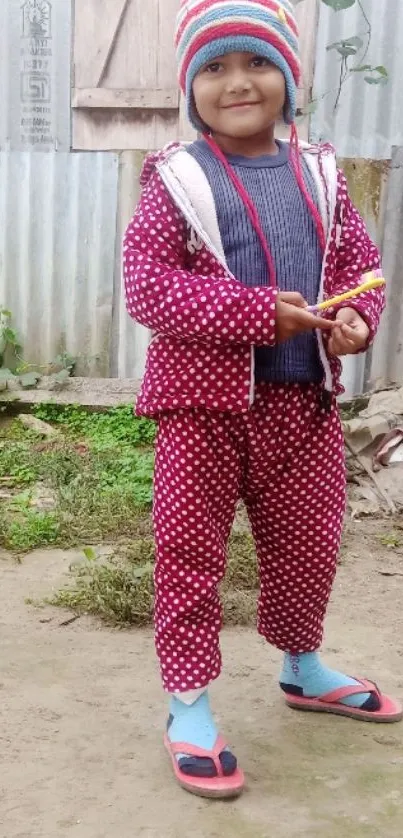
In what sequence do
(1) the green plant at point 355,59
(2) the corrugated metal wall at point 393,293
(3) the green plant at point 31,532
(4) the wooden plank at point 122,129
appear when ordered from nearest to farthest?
1. (3) the green plant at point 31,532
2. (2) the corrugated metal wall at point 393,293
3. (1) the green plant at point 355,59
4. (4) the wooden plank at point 122,129

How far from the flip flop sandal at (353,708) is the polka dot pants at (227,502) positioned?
13.1 inches

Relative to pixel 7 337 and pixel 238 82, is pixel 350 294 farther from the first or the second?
A: pixel 7 337

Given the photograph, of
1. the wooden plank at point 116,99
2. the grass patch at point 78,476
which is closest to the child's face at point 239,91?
the grass patch at point 78,476

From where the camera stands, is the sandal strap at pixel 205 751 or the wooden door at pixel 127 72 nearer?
the sandal strap at pixel 205 751

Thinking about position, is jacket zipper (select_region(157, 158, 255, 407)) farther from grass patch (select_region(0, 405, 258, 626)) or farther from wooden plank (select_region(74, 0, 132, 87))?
wooden plank (select_region(74, 0, 132, 87))

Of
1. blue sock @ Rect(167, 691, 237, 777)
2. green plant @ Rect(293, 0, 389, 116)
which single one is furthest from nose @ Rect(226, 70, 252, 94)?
green plant @ Rect(293, 0, 389, 116)

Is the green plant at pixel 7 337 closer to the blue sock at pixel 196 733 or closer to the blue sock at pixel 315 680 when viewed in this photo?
the blue sock at pixel 315 680

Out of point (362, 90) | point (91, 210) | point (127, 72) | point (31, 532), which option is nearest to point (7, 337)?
point (91, 210)

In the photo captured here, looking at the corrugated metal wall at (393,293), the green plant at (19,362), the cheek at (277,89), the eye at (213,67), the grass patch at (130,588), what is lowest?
the grass patch at (130,588)

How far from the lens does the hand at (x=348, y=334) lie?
1790 millimetres

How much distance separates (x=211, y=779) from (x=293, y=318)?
3.03ft

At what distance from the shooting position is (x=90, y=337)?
16.8 feet

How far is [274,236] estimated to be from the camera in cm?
186

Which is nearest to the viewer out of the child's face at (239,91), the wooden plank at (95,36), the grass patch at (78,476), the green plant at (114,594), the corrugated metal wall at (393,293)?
the child's face at (239,91)
